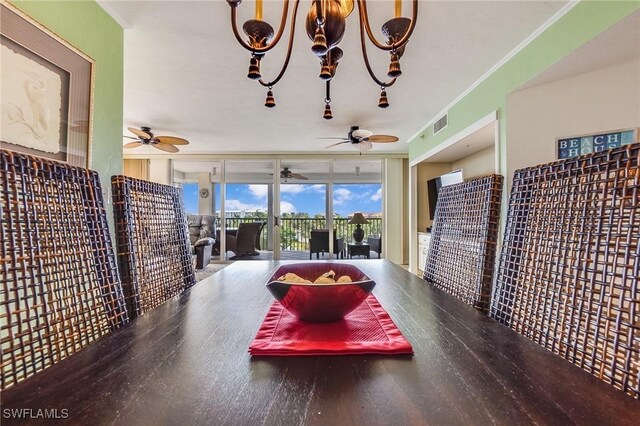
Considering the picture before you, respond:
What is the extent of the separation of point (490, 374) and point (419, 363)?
13 cm

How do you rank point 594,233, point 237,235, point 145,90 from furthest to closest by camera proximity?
1. point 237,235
2. point 145,90
3. point 594,233

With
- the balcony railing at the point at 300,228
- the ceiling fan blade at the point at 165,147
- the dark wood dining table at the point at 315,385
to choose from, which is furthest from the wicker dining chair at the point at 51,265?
the balcony railing at the point at 300,228

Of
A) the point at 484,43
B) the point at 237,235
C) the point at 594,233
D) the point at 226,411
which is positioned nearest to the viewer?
the point at 226,411

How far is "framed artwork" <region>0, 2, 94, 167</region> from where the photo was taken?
1.28 metres

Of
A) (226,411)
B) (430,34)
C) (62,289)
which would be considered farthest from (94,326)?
(430,34)

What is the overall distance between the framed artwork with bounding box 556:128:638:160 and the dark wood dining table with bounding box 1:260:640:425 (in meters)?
2.19

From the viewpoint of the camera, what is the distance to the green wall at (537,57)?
1725 mm

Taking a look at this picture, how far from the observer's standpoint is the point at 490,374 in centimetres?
56

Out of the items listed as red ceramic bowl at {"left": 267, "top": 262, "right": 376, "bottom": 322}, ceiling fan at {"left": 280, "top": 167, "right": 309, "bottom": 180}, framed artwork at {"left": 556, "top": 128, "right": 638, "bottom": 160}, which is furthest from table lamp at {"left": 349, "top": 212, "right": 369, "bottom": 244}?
red ceramic bowl at {"left": 267, "top": 262, "right": 376, "bottom": 322}

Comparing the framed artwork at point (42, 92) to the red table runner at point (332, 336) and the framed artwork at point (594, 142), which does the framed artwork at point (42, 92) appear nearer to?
the red table runner at point (332, 336)

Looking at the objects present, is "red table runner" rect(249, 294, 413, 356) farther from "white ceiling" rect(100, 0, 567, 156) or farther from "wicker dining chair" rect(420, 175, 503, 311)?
"white ceiling" rect(100, 0, 567, 156)

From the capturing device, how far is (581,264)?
742 mm

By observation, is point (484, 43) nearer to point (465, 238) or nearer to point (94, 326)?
point (465, 238)

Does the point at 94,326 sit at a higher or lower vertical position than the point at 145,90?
lower
